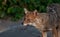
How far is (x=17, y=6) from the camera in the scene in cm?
822

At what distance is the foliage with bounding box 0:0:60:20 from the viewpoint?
26.1 ft

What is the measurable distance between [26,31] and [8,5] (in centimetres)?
162

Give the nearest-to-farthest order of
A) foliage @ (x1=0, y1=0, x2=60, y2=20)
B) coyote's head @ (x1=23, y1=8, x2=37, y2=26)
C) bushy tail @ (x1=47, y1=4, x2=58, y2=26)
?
bushy tail @ (x1=47, y1=4, x2=58, y2=26)
coyote's head @ (x1=23, y1=8, x2=37, y2=26)
foliage @ (x1=0, y1=0, x2=60, y2=20)

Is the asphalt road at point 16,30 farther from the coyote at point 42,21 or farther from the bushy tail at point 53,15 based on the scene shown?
the bushy tail at point 53,15

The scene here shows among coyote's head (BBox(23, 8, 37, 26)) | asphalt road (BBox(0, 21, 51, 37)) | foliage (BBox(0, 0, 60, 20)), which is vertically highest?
coyote's head (BBox(23, 8, 37, 26))

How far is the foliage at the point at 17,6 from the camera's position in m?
7.95

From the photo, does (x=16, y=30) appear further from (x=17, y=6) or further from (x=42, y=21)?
(x=42, y=21)

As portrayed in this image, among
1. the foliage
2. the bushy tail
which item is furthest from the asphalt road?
the bushy tail

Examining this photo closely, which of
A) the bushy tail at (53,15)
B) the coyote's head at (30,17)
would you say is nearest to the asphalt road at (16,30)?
the coyote's head at (30,17)

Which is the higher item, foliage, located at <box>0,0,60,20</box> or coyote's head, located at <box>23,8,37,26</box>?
coyote's head, located at <box>23,8,37,26</box>

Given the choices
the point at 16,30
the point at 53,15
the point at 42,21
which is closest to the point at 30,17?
the point at 42,21

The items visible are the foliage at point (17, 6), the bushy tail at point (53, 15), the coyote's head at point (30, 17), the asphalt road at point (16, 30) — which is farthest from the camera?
the foliage at point (17, 6)

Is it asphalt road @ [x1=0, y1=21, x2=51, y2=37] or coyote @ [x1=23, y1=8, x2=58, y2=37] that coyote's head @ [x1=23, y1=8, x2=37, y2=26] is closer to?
coyote @ [x1=23, y1=8, x2=58, y2=37]

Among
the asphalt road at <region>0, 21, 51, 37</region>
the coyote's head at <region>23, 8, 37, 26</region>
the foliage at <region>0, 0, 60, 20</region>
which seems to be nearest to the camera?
the coyote's head at <region>23, 8, 37, 26</region>
